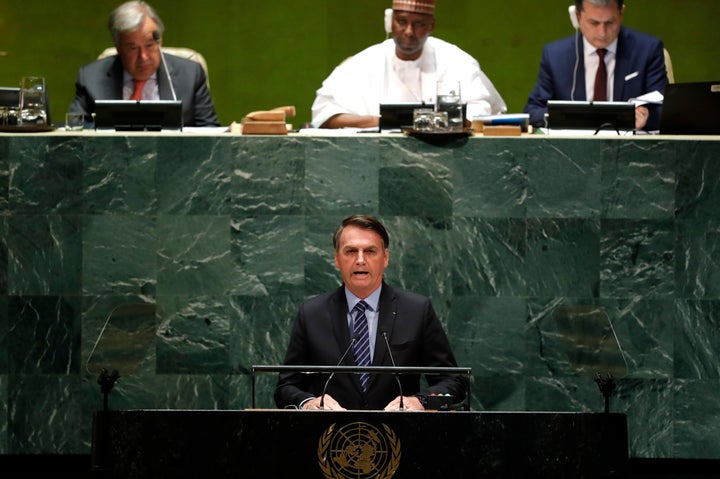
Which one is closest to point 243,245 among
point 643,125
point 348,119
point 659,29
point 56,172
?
point 56,172

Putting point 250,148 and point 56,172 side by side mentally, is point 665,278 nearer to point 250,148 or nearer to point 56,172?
point 250,148

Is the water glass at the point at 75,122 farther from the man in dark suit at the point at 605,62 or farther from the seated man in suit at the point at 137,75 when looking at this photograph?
the man in dark suit at the point at 605,62

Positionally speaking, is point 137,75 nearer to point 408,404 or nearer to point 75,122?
point 75,122

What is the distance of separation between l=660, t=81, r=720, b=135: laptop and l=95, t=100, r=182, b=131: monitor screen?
2.22 meters

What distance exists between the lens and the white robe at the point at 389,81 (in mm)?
7316

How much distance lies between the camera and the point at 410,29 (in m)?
7.17

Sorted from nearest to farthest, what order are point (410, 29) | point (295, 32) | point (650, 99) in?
1. point (650, 99)
2. point (410, 29)
3. point (295, 32)

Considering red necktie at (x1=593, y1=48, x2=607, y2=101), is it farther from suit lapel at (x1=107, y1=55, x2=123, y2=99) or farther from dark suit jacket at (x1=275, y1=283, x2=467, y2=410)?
dark suit jacket at (x1=275, y1=283, x2=467, y2=410)

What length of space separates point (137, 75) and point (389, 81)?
4.79ft

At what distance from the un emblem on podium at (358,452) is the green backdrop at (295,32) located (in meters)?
6.07

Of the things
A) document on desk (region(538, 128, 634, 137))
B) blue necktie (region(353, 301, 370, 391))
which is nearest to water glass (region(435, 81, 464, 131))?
document on desk (region(538, 128, 634, 137))

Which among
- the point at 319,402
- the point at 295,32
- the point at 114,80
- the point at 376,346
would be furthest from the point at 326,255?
the point at 295,32

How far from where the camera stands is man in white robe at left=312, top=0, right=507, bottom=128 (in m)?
7.14

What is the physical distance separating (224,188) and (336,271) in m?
0.61
